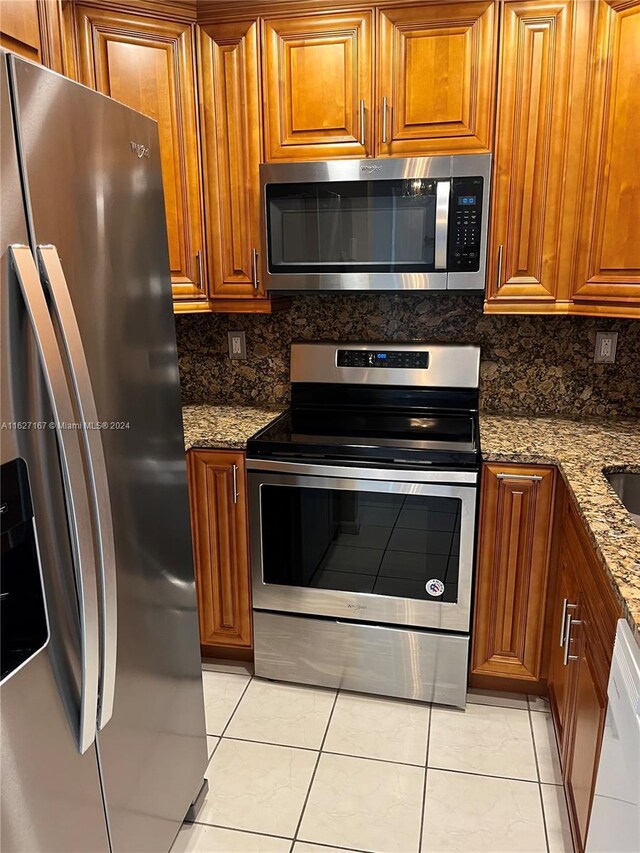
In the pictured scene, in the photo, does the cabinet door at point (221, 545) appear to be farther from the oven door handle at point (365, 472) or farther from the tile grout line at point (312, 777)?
the tile grout line at point (312, 777)

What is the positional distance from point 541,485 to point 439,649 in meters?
0.65

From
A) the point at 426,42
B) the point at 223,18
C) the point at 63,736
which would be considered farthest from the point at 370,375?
the point at 63,736

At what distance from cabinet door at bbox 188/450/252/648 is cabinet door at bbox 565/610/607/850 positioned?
1.12m

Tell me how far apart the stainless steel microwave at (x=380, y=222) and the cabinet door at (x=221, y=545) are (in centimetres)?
68

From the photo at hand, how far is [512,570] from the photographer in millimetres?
2059

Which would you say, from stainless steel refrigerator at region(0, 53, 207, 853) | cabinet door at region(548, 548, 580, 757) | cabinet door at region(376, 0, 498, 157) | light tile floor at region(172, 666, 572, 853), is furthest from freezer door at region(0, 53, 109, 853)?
cabinet door at region(376, 0, 498, 157)

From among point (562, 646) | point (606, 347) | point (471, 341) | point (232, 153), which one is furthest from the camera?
point (471, 341)

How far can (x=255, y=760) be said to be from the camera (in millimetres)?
1973

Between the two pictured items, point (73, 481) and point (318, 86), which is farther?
point (318, 86)

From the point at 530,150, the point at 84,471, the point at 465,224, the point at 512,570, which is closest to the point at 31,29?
the point at 84,471

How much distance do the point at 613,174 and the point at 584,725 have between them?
153cm

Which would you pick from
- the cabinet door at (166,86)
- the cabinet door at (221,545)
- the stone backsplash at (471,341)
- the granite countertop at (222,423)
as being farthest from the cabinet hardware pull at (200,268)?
the cabinet door at (221,545)

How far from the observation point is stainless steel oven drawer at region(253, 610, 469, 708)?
7.07 feet

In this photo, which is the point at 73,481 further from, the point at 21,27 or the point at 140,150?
the point at 21,27
